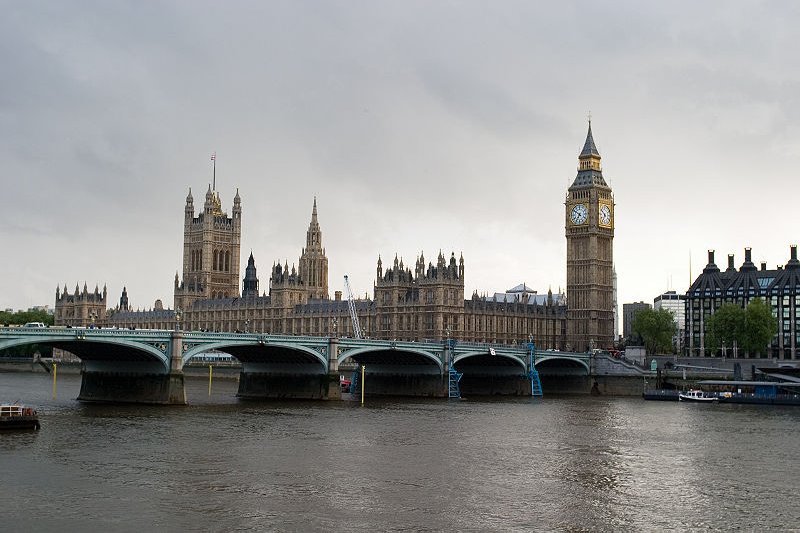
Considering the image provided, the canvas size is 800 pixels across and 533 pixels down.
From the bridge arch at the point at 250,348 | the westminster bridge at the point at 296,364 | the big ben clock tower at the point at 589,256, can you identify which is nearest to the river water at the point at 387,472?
the westminster bridge at the point at 296,364

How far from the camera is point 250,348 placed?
82125mm

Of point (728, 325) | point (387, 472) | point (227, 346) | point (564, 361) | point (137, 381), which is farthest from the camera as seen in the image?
point (728, 325)

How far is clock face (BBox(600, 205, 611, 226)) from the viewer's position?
150m

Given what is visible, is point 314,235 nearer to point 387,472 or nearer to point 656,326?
point 656,326

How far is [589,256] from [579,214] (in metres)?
6.22

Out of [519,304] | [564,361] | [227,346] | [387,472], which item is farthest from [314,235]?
[387,472]

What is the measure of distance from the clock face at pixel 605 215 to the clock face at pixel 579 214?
2.27 metres

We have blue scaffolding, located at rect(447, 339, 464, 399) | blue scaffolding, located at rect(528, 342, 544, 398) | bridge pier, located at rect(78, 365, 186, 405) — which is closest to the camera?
bridge pier, located at rect(78, 365, 186, 405)

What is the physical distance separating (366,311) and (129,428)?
98.8m

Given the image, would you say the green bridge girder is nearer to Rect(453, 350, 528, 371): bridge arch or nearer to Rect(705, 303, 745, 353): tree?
Rect(453, 350, 528, 371): bridge arch

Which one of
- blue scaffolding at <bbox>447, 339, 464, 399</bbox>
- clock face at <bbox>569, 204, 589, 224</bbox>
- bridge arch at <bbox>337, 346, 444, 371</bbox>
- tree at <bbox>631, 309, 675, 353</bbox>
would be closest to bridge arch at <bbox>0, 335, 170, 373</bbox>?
bridge arch at <bbox>337, 346, 444, 371</bbox>

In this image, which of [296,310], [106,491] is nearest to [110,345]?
[106,491]

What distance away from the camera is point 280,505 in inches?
1391

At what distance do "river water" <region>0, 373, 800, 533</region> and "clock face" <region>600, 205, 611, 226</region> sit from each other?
80326mm
